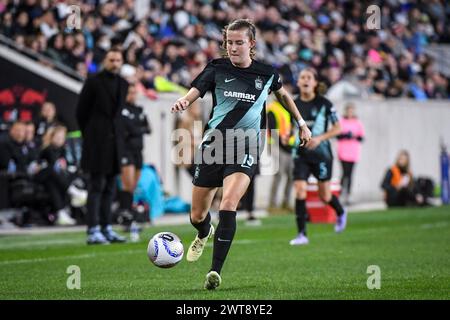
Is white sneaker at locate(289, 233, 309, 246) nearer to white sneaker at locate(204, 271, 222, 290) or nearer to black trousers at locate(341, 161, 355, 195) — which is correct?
white sneaker at locate(204, 271, 222, 290)

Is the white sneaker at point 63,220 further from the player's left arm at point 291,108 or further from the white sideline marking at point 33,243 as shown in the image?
the player's left arm at point 291,108

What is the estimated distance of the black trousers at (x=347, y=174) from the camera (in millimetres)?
24000

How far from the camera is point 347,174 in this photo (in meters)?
24.0

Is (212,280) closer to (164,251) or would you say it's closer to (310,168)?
(164,251)

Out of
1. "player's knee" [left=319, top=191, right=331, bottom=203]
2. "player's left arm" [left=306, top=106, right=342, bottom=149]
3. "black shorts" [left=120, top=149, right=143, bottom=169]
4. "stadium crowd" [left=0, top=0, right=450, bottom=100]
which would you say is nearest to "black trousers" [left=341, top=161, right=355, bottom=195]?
"stadium crowd" [left=0, top=0, right=450, bottom=100]

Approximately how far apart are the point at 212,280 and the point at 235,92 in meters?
1.72

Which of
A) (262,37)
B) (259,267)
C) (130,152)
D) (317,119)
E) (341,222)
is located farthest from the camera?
(262,37)

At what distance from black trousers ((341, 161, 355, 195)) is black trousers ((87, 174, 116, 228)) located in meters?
9.87

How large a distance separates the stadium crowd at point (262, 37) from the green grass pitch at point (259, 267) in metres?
5.49

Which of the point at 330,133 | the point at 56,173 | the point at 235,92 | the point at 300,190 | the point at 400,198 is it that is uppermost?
the point at 235,92

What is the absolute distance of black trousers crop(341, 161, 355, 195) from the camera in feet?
78.7

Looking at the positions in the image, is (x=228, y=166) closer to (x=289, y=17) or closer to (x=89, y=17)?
(x=89, y=17)

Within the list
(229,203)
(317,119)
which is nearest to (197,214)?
(229,203)
